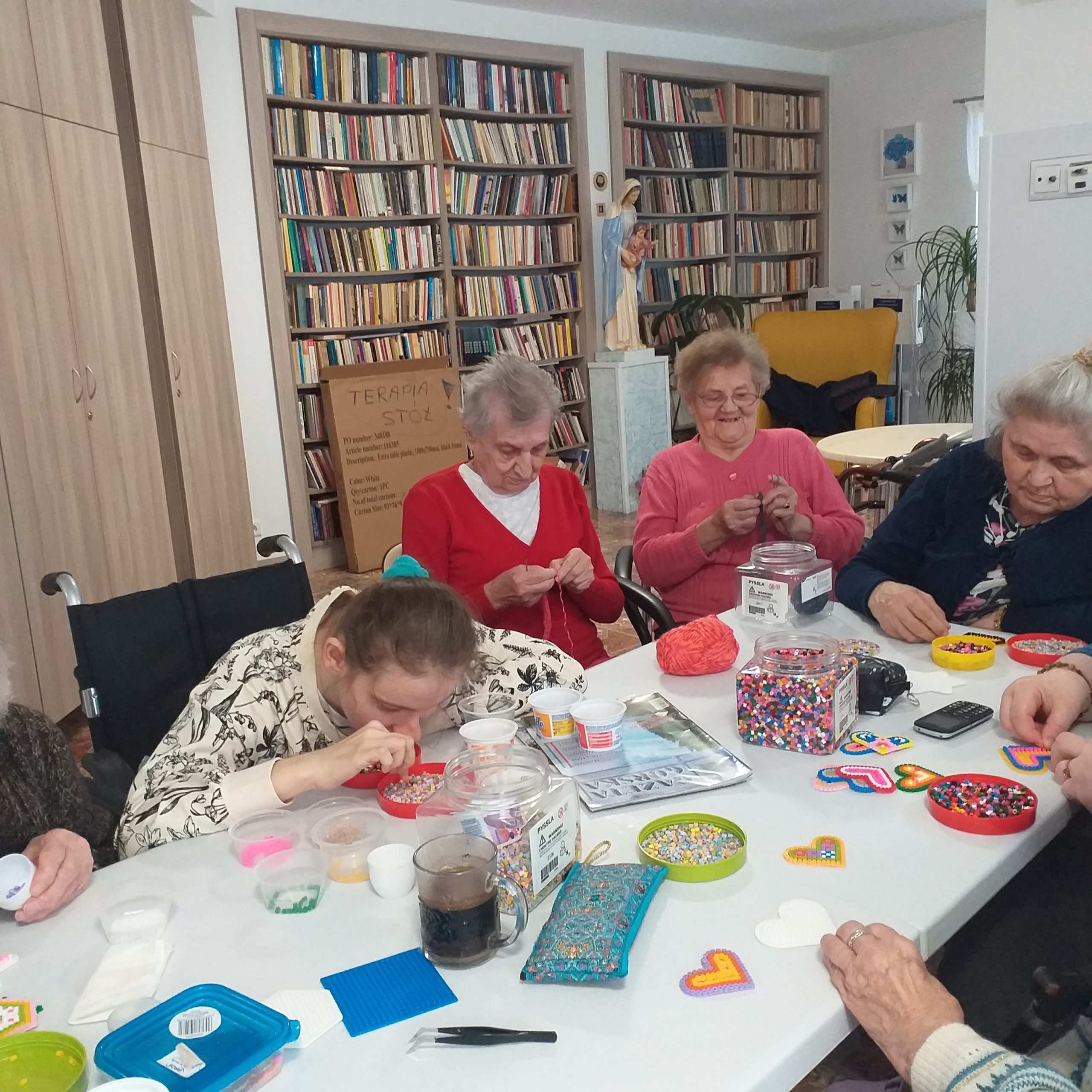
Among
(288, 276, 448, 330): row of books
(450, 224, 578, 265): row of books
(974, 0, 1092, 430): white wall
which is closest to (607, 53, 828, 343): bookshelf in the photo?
(450, 224, 578, 265): row of books

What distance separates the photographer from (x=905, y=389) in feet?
23.6

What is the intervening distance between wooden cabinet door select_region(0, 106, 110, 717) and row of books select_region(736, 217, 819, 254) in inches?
194

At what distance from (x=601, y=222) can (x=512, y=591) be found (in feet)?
15.0

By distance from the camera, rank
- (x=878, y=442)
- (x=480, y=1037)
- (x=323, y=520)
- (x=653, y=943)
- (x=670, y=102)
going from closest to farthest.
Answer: (x=480, y=1037), (x=653, y=943), (x=878, y=442), (x=323, y=520), (x=670, y=102)

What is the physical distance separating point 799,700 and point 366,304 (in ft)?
14.8

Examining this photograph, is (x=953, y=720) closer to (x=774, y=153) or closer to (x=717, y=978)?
(x=717, y=978)

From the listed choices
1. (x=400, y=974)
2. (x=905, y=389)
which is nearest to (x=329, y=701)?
(x=400, y=974)

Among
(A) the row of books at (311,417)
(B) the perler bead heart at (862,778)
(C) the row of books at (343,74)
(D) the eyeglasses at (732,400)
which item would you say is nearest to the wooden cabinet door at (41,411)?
(A) the row of books at (311,417)

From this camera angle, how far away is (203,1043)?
859 millimetres

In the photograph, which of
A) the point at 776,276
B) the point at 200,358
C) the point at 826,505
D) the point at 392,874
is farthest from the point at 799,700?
the point at 776,276

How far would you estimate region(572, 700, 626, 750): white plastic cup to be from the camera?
141 centimetres

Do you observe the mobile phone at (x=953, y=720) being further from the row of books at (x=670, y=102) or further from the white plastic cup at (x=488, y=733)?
the row of books at (x=670, y=102)

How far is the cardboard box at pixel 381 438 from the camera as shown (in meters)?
5.19

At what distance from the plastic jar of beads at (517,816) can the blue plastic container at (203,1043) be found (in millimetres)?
266
